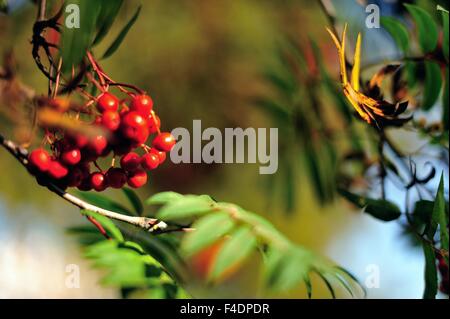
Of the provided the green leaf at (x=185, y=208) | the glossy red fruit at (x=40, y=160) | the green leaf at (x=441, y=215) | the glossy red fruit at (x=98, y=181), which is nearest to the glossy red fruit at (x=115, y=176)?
the glossy red fruit at (x=98, y=181)

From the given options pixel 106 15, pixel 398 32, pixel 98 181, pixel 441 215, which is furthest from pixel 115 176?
pixel 398 32

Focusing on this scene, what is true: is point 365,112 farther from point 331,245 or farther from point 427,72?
point 331,245

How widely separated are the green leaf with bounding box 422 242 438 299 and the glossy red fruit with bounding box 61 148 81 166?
1.77 ft

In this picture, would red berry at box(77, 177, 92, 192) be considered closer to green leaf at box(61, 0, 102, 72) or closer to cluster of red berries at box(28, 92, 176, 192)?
cluster of red berries at box(28, 92, 176, 192)

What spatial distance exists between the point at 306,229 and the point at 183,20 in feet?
3.98

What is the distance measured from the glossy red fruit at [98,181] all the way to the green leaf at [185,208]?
220 millimetres

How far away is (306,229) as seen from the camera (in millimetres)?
2977

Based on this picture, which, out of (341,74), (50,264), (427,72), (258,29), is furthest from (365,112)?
(258,29)

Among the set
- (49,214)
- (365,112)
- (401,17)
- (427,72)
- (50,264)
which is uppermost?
(401,17)

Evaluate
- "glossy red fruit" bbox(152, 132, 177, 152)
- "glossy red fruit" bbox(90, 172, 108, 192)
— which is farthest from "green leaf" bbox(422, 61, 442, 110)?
"glossy red fruit" bbox(90, 172, 108, 192)

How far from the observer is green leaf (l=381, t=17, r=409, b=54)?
1159 millimetres

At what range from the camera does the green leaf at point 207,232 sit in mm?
604

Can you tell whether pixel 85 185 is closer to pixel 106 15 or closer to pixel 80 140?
pixel 80 140

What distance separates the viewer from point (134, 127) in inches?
31.4
